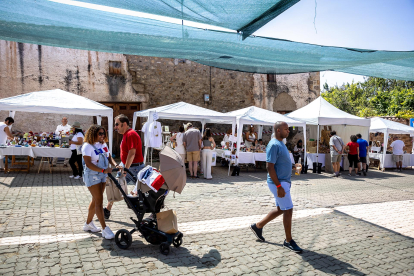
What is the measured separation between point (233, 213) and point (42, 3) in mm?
4521

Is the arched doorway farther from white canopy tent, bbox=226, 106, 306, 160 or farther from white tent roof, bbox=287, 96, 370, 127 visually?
white canopy tent, bbox=226, 106, 306, 160

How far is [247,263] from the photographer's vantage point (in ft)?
12.0

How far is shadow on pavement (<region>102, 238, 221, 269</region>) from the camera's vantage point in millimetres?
3623

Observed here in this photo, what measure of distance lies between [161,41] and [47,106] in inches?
277

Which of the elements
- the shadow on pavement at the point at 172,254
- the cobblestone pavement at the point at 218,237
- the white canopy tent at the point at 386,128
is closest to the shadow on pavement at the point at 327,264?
the cobblestone pavement at the point at 218,237

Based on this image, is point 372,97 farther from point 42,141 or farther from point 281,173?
point 281,173

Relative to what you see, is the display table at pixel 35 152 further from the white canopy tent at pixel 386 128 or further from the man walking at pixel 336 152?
the white canopy tent at pixel 386 128

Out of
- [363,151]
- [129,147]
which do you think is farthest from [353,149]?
[129,147]

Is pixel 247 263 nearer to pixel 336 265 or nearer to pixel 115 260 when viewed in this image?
pixel 336 265

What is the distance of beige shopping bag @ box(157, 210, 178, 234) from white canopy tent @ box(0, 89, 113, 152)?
6486 mm

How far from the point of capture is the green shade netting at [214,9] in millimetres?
3100

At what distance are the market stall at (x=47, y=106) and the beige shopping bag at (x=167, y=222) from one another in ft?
21.3

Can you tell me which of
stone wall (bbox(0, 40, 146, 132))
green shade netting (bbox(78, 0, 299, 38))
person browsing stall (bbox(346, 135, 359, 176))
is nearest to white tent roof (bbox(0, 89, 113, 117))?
stone wall (bbox(0, 40, 146, 132))

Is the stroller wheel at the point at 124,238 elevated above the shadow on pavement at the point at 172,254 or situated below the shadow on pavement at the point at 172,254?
above
